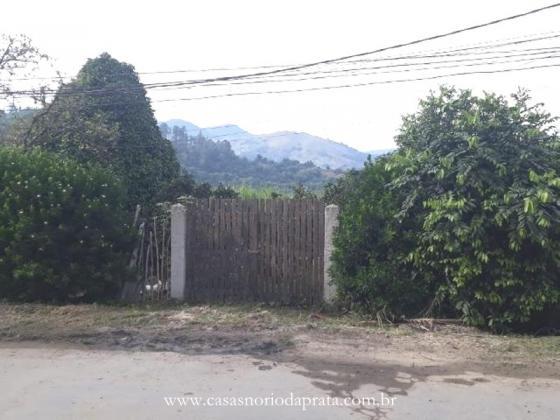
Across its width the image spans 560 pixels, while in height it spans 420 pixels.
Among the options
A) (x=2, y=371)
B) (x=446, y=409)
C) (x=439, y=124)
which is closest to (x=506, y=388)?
(x=446, y=409)

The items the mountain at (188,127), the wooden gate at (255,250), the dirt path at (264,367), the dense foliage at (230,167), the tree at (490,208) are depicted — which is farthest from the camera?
the mountain at (188,127)

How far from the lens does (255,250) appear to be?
30.5ft

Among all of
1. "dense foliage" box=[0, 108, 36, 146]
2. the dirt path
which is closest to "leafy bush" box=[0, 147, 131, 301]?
the dirt path

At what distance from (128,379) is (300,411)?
5.80ft

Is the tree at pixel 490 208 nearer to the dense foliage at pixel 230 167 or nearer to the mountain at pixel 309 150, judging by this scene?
the dense foliage at pixel 230 167

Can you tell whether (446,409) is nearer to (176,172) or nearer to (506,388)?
(506,388)

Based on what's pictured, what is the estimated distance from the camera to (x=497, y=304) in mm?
7238

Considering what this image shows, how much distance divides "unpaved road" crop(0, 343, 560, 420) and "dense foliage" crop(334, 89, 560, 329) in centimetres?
199

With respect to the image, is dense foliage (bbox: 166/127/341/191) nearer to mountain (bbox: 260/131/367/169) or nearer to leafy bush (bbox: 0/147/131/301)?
leafy bush (bbox: 0/147/131/301)

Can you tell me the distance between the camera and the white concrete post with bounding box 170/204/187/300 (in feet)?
30.8

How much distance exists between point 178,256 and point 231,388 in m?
4.59

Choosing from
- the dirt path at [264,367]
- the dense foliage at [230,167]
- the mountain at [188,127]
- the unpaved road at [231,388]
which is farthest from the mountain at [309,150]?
the unpaved road at [231,388]

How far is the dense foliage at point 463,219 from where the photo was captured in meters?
7.04

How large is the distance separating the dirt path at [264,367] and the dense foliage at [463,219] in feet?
1.70
